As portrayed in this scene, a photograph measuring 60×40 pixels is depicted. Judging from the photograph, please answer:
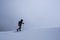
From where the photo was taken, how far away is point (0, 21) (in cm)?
1495

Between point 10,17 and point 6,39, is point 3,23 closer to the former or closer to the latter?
point 10,17

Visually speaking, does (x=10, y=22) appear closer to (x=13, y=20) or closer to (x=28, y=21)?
(x=13, y=20)

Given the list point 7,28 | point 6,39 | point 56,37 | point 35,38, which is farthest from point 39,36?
point 7,28

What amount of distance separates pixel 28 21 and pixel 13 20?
232 cm

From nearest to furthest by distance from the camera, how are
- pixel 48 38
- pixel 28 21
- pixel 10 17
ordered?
pixel 48 38 < pixel 28 21 < pixel 10 17

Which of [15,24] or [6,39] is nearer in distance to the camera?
[6,39]

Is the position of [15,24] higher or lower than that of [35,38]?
lower

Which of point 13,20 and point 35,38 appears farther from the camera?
point 13,20

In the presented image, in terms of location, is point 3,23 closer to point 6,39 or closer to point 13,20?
point 13,20

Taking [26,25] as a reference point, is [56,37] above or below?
above

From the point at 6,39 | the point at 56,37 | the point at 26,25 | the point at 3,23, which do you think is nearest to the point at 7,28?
the point at 3,23

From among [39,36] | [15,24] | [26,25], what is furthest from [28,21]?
[39,36]

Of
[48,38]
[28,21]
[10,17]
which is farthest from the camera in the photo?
[10,17]

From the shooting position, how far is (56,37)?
555cm
